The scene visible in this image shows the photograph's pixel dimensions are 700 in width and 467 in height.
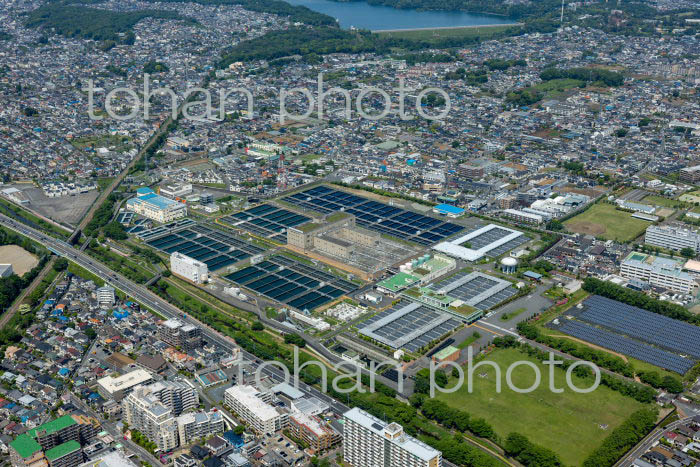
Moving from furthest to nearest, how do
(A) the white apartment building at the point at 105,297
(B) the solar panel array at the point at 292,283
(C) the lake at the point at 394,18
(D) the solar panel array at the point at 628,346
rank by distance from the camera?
(C) the lake at the point at 394,18
(B) the solar panel array at the point at 292,283
(A) the white apartment building at the point at 105,297
(D) the solar panel array at the point at 628,346

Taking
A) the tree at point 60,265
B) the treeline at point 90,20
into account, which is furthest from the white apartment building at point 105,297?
the treeline at point 90,20

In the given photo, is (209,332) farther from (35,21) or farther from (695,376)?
(35,21)


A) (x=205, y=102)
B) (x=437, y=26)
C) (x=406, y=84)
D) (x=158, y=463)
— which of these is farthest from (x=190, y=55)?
(x=158, y=463)

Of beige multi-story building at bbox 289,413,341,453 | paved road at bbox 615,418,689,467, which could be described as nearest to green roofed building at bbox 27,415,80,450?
beige multi-story building at bbox 289,413,341,453

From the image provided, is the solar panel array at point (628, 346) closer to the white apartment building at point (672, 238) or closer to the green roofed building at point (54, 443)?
the white apartment building at point (672, 238)

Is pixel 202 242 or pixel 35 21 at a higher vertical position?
pixel 35 21
